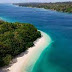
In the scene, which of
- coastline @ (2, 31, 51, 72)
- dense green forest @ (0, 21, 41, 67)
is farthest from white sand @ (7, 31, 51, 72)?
dense green forest @ (0, 21, 41, 67)

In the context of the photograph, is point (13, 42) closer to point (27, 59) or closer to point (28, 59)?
point (27, 59)

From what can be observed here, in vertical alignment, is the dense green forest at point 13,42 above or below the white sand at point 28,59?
above

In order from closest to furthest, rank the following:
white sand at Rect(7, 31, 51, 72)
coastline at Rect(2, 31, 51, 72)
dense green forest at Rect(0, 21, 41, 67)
Result: coastline at Rect(2, 31, 51, 72), white sand at Rect(7, 31, 51, 72), dense green forest at Rect(0, 21, 41, 67)

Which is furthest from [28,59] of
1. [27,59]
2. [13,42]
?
[13,42]

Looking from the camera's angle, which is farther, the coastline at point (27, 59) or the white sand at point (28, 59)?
the white sand at point (28, 59)

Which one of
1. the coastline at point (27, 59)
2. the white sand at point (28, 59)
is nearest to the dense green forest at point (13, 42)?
the coastline at point (27, 59)

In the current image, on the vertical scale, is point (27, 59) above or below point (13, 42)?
below

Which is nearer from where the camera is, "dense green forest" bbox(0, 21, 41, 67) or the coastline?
the coastline

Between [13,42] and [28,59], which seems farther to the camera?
[13,42]

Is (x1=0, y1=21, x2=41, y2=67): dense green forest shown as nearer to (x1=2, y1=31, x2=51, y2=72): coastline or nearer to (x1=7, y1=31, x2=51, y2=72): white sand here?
(x1=2, y1=31, x2=51, y2=72): coastline

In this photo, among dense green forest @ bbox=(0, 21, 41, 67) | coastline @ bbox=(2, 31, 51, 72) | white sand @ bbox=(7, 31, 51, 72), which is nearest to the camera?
coastline @ bbox=(2, 31, 51, 72)

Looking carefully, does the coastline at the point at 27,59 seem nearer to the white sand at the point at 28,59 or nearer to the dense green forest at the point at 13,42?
the white sand at the point at 28,59
